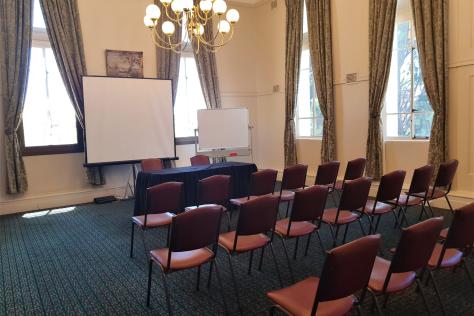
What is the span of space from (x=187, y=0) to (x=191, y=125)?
13.3 feet

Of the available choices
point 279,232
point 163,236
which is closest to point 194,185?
point 163,236

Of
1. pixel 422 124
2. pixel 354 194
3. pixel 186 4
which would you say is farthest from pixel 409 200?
pixel 186 4

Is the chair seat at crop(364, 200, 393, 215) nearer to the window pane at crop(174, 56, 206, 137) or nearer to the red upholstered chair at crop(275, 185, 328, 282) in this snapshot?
the red upholstered chair at crop(275, 185, 328, 282)

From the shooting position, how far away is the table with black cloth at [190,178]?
4.85 m

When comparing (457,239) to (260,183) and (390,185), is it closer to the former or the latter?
(390,185)

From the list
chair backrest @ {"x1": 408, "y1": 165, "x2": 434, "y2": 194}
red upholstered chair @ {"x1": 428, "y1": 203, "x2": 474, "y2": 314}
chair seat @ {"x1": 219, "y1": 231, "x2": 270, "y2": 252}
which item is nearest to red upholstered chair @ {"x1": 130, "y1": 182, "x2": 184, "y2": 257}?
chair seat @ {"x1": 219, "y1": 231, "x2": 270, "y2": 252}

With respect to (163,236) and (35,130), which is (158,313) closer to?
(163,236)

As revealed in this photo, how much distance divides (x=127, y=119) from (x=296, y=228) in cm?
453

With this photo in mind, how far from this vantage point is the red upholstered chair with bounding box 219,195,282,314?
8.94ft

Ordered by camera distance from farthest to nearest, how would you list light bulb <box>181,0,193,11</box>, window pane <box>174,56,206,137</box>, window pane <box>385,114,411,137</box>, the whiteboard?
window pane <box>174,56,206,137</box>, the whiteboard, window pane <box>385,114,411,137</box>, light bulb <box>181,0,193,11</box>

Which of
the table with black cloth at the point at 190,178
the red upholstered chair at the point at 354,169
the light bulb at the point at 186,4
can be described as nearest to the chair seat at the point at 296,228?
the red upholstered chair at the point at 354,169

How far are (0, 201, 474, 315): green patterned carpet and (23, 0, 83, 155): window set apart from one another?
2.00 metres

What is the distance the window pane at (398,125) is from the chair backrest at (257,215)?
4.00 meters

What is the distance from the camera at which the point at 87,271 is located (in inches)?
140
